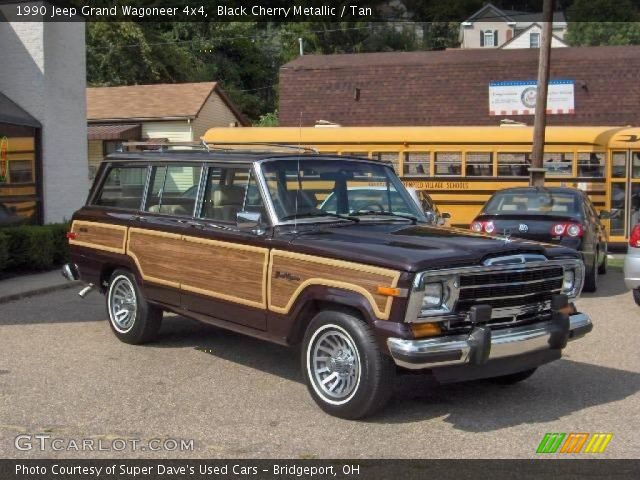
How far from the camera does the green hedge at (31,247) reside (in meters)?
12.6

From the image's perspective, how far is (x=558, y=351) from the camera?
6137 mm

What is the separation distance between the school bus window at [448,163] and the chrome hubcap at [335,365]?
1283 centimetres

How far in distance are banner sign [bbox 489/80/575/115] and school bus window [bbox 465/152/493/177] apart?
845cm

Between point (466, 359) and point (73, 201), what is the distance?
41.8 feet

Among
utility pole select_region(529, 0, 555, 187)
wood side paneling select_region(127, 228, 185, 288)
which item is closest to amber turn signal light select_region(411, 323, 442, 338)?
wood side paneling select_region(127, 228, 185, 288)

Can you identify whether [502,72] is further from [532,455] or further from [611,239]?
[532,455]

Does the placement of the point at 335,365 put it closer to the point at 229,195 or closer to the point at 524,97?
the point at 229,195

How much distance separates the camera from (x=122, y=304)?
8.23 m

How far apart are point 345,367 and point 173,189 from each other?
2844mm

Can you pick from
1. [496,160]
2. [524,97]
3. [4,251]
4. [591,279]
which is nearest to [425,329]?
[591,279]

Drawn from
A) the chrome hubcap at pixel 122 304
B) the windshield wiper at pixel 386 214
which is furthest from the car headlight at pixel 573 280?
the chrome hubcap at pixel 122 304

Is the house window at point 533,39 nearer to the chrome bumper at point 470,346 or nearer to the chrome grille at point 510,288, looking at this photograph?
the chrome grille at point 510,288

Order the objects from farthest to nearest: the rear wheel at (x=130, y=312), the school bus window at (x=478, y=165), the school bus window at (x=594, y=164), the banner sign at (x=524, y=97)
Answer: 1. the banner sign at (x=524, y=97)
2. the school bus window at (x=478, y=165)
3. the school bus window at (x=594, y=164)
4. the rear wheel at (x=130, y=312)
